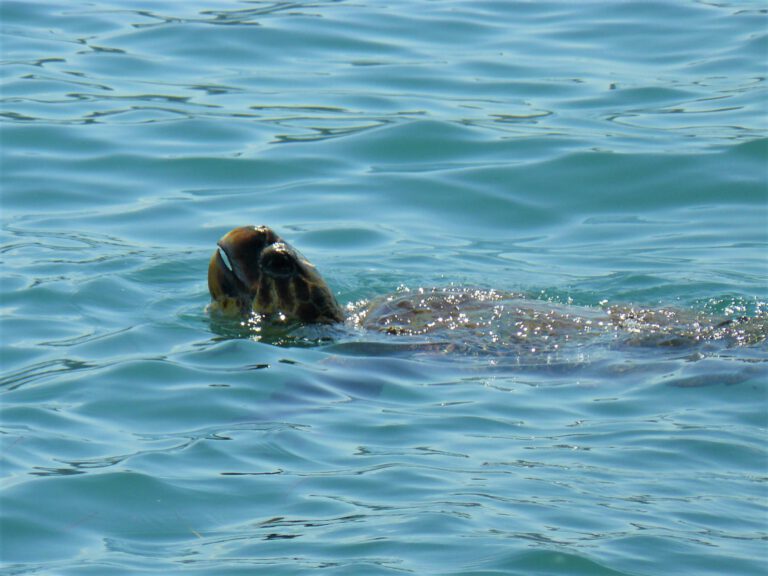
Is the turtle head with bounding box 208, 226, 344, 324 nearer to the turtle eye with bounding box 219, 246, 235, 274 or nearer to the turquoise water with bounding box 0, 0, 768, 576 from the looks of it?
the turtle eye with bounding box 219, 246, 235, 274

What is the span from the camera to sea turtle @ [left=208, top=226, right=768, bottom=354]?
7.10 m

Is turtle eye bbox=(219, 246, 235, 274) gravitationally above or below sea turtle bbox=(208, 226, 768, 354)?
above

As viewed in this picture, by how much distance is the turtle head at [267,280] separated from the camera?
7.27m

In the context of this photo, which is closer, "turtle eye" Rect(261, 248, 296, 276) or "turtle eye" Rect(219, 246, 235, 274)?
"turtle eye" Rect(261, 248, 296, 276)

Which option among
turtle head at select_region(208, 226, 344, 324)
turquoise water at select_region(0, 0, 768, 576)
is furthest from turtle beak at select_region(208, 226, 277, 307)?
turquoise water at select_region(0, 0, 768, 576)

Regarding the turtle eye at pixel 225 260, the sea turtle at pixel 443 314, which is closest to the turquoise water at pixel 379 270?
the sea turtle at pixel 443 314

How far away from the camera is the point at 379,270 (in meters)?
8.67

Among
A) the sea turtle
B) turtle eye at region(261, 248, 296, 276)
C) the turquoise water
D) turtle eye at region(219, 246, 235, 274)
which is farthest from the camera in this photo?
turtle eye at region(219, 246, 235, 274)

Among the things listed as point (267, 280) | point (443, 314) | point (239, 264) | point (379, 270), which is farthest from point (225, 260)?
point (379, 270)

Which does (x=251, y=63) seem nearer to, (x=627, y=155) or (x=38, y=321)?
(x=627, y=155)

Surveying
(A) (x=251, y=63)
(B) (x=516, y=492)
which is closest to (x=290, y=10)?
(A) (x=251, y=63)

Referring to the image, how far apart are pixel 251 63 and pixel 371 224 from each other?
480 cm

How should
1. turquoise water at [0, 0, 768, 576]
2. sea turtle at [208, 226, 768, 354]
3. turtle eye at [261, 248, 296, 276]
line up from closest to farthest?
turquoise water at [0, 0, 768, 576], sea turtle at [208, 226, 768, 354], turtle eye at [261, 248, 296, 276]

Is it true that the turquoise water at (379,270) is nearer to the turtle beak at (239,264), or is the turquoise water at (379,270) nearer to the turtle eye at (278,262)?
the turtle beak at (239,264)
